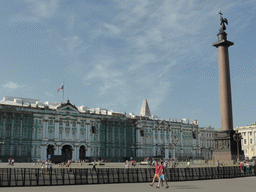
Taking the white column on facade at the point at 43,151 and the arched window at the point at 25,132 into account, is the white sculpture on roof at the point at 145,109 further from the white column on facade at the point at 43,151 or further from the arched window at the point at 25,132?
the arched window at the point at 25,132

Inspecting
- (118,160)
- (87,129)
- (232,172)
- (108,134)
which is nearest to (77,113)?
(87,129)

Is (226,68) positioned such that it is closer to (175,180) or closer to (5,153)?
(175,180)

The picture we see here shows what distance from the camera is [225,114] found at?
39031mm

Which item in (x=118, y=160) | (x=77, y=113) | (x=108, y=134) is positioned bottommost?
(x=118, y=160)

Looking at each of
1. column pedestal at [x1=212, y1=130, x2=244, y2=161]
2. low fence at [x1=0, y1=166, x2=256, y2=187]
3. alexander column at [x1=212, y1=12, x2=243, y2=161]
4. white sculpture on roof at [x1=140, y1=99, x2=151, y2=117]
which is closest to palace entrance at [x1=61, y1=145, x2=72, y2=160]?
alexander column at [x1=212, y1=12, x2=243, y2=161]

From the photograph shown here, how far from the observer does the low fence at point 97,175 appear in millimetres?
20047

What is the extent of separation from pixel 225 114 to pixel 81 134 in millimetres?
52297

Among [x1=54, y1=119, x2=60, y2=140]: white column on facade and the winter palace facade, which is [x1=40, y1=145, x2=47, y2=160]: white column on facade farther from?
[x1=54, y1=119, x2=60, y2=140]: white column on facade

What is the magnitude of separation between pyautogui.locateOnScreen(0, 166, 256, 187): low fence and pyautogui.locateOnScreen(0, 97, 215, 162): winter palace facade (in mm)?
35108

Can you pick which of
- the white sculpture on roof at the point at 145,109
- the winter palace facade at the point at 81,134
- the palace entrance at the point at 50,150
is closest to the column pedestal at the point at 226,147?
the winter palace facade at the point at 81,134

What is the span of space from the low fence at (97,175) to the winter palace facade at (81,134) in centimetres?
3511

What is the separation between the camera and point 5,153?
232ft

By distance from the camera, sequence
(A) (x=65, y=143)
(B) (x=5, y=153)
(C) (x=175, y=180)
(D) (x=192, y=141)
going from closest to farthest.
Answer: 1. (C) (x=175, y=180)
2. (B) (x=5, y=153)
3. (A) (x=65, y=143)
4. (D) (x=192, y=141)

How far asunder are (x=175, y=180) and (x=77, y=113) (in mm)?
62205
